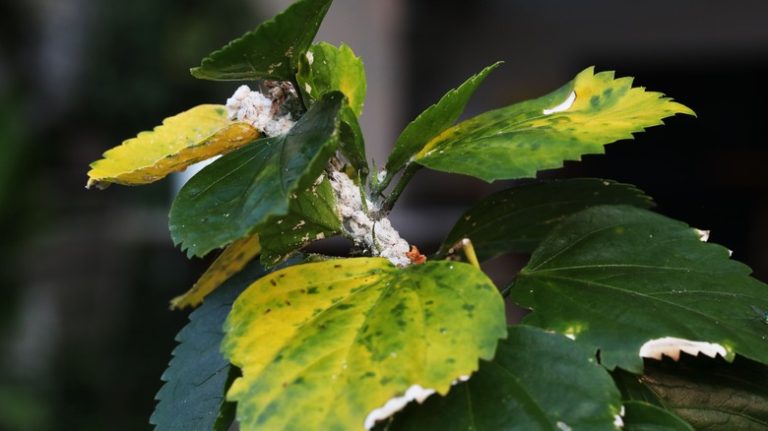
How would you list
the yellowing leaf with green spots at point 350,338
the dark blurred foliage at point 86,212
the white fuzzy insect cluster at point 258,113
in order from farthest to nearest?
the dark blurred foliage at point 86,212, the white fuzzy insect cluster at point 258,113, the yellowing leaf with green spots at point 350,338

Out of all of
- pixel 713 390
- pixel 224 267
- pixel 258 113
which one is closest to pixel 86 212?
pixel 224 267

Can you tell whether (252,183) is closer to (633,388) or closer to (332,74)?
(332,74)

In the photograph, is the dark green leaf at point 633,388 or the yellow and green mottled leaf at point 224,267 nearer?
the dark green leaf at point 633,388

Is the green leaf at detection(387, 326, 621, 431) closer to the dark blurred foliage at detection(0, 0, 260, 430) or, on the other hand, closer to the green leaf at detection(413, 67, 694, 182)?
the green leaf at detection(413, 67, 694, 182)

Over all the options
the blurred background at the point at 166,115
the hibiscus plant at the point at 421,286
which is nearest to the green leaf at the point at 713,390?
the hibiscus plant at the point at 421,286

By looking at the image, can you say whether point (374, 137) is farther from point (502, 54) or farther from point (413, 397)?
point (413, 397)

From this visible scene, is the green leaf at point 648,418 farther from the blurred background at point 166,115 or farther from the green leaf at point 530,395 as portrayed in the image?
the blurred background at point 166,115
